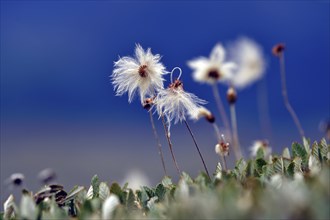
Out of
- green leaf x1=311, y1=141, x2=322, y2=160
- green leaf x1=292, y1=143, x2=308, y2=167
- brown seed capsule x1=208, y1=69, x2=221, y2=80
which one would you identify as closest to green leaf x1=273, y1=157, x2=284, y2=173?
green leaf x1=311, y1=141, x2=322, y2=160

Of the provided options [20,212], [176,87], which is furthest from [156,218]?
[176,87]

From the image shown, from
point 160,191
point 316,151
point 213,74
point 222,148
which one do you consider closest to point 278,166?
point 316,151

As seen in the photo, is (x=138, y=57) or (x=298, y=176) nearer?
(x=298, y=176)

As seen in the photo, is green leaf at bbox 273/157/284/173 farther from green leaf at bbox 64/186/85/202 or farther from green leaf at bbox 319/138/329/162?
green leaf at bbox 64/186/85/202

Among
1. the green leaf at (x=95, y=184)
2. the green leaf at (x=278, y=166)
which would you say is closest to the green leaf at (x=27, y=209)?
the green leaf at (x=95, y=184)

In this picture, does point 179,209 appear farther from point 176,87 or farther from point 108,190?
point 176,87

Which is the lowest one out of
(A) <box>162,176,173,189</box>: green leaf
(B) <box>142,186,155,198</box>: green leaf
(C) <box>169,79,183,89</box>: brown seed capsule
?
(B) <box>142,186,155,198</box>: green leaf

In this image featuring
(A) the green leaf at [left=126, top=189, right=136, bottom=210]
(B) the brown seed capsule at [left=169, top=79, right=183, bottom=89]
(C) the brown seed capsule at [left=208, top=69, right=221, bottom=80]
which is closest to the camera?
(A) the green leaf at [left=126, top=189, right=136, bottom=210]

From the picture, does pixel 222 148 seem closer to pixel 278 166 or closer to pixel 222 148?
pixel 222 148
